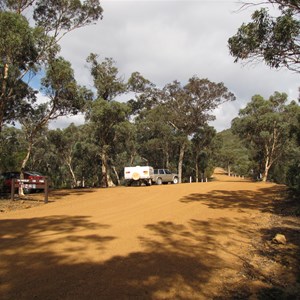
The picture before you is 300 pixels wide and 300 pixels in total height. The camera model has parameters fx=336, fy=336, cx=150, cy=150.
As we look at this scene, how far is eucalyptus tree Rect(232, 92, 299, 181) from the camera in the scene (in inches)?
1555

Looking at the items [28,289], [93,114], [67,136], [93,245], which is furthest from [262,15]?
[67,136]

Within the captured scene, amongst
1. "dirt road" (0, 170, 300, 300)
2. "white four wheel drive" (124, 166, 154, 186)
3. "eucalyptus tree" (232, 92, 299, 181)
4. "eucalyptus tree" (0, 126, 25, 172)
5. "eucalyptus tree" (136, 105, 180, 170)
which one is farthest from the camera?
"eucalyptus tree" (136, 105, 180, 170)

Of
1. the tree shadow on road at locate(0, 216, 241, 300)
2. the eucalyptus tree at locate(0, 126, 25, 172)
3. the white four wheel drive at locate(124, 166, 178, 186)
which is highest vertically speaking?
the eucalyptus tree at locate(0, 126, 25, 172)

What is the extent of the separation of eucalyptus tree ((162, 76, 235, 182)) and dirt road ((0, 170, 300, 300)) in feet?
102

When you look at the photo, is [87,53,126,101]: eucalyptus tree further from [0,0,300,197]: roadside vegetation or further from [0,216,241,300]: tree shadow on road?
[0,216,241,300]: tree shadow on road

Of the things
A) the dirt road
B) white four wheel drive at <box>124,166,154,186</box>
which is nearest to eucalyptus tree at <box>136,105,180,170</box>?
white four wheel drive at <box>124,166,154,186</box>

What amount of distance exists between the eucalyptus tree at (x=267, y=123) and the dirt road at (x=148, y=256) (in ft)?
98.9

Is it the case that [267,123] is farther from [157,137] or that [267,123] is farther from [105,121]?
[105,121]

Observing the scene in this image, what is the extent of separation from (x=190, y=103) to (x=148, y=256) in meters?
37.1

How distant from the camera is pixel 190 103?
42500 mm

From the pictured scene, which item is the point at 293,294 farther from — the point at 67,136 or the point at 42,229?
the point at 67,136

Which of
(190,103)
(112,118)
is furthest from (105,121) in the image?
(190,103)

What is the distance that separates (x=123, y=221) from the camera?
10.4m

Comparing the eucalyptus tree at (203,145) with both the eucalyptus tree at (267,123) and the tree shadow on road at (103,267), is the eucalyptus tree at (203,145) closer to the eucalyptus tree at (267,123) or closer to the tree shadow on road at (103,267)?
the eucalyptus tree at (267,123)
